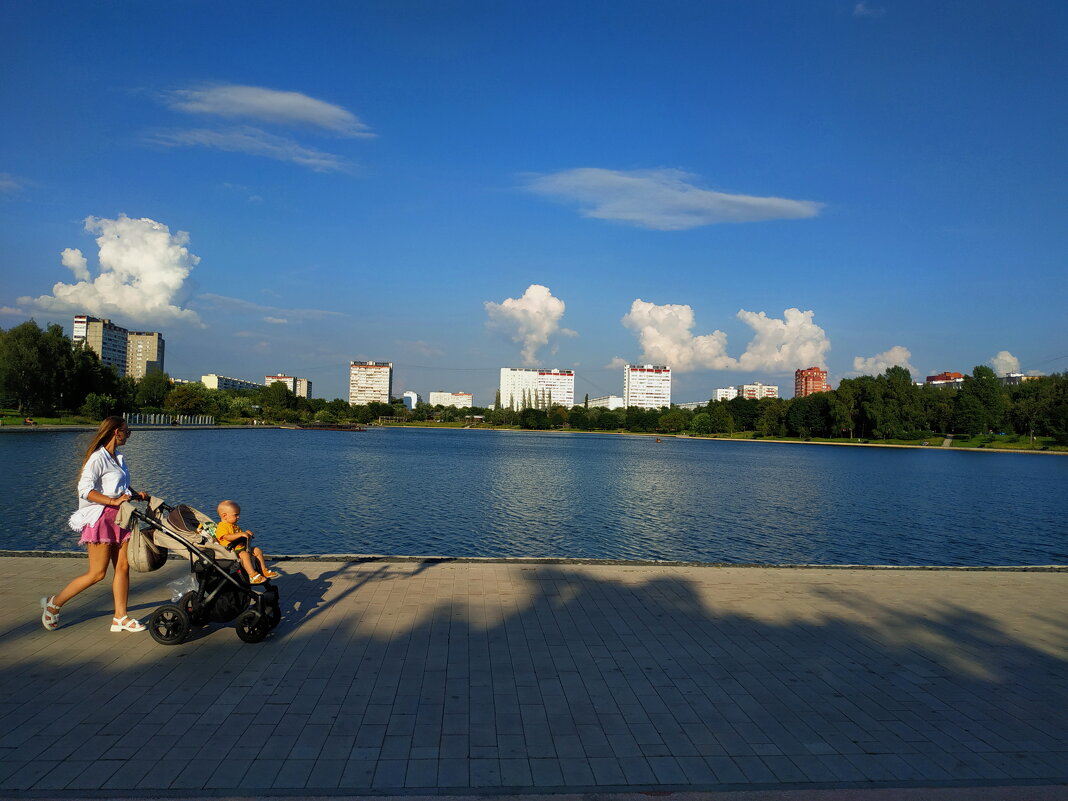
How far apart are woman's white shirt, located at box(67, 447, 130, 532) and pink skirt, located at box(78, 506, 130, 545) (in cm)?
4

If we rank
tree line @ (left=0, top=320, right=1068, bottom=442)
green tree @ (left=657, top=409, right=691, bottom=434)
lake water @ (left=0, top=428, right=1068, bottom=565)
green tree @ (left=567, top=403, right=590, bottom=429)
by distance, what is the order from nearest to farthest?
lake water @ (left=0, top=428, right=1068, bottom=565), tree line @ (left=0, top=320, right=1068, bottom=442), green tree @ (left=657, top=409, right=691, bottom=434), green tree @ (left=567, top=403, right=590, bottom=429)

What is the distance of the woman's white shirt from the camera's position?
613cm

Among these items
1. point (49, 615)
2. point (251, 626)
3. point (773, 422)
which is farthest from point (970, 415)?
point (49, 615)

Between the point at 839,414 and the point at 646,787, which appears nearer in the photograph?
the point at 646,787

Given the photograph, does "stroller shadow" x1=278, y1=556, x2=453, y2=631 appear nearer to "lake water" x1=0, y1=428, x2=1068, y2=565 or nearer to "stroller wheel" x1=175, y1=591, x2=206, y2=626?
"stroller wheel" x1=175, y1=591, x2=206, y2=626

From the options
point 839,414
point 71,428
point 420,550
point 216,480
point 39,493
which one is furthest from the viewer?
point 839,414

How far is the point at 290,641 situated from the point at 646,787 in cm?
381

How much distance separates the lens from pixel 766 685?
568 centimetres

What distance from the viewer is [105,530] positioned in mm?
6285

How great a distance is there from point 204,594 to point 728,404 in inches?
6110

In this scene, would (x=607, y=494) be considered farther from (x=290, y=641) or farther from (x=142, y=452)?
(x=142, y=452)

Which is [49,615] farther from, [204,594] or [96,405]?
[96,405]

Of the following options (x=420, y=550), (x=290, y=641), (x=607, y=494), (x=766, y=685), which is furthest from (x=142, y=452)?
(x=766, y=685)

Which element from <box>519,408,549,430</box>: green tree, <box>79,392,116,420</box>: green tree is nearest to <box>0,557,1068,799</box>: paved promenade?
<box>79,392,116,420</box>: green tree
